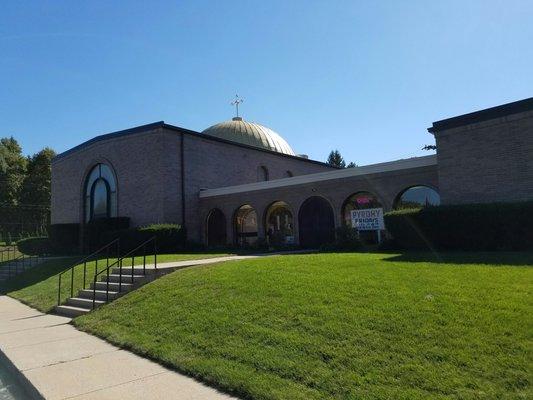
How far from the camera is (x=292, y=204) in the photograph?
915 inches

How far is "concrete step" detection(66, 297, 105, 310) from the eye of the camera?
36.5 feet

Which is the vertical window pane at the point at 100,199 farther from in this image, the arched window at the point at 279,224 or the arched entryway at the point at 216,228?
the arched window at the point at 279,224

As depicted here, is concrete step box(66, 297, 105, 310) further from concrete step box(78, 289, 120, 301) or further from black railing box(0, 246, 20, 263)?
black railing box(0, 246, 20, 263)

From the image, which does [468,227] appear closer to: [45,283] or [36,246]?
[45,283]

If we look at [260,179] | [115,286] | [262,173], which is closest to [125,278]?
[115,286]

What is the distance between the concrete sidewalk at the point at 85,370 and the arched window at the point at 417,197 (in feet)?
46.0

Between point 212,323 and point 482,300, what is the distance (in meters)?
3.99

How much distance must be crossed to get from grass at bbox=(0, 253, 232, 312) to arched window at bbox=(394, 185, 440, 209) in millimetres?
8904

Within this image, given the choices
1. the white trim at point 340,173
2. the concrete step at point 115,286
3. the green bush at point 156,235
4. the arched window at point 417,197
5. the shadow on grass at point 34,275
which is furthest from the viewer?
the green bush at point 156,235

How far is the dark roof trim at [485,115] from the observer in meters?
13.6

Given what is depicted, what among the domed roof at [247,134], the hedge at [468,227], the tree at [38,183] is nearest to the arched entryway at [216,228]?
the domed roof at [247,134]

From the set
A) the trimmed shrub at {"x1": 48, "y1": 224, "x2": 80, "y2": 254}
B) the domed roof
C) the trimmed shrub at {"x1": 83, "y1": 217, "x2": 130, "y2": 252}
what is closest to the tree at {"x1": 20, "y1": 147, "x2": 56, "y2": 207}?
the domed roof

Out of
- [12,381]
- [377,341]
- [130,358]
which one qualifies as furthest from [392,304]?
[12,381]

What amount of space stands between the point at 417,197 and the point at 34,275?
16422mm
